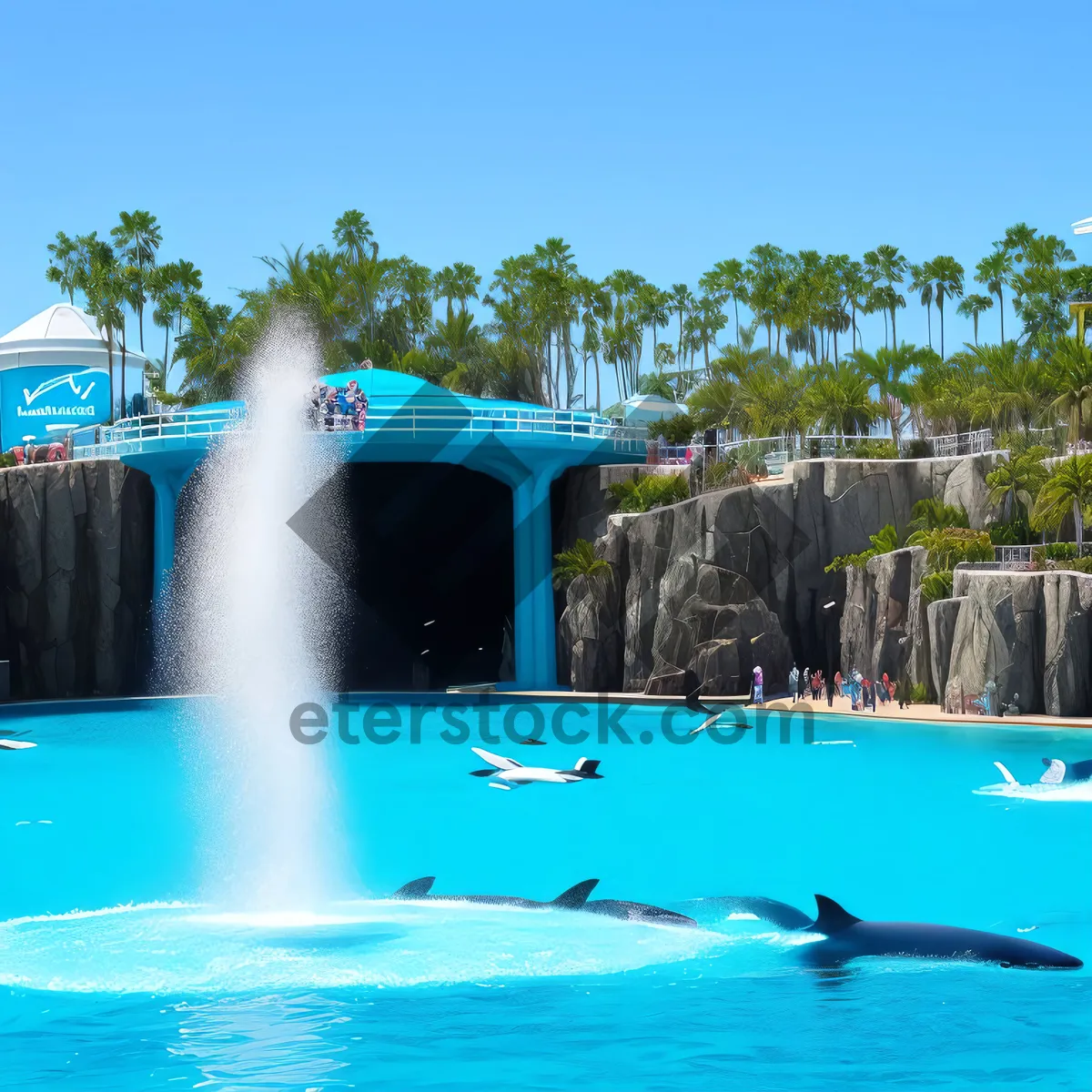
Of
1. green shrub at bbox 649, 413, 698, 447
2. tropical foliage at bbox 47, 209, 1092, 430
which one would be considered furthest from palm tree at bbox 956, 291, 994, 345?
green shrub at bbox 649, 413, 698, 447

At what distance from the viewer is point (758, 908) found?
1388 cm

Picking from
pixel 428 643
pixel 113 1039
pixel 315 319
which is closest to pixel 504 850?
pixel 113 1039

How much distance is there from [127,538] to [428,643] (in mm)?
11428

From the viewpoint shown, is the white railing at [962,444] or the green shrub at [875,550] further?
the white railing at [962,444]

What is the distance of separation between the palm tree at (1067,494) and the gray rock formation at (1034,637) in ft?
11.6

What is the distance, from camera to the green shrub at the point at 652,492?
37.5 metres

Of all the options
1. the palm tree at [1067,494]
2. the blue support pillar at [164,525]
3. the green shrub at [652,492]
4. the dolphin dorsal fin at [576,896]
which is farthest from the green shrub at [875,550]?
the dolphin dorsal fin at [576,896]

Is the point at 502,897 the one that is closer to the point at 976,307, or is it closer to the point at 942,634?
the point at 942,634

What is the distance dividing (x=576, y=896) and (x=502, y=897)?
3.06ft

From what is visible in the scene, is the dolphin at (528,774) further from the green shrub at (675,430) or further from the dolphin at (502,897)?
the green shrub at (675,430)

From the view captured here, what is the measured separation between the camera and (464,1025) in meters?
11.1

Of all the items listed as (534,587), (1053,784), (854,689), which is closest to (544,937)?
(1053,784)

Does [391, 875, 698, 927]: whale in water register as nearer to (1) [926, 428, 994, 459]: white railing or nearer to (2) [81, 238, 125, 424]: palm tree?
(1) [926, 428, 994, 459]: white railing

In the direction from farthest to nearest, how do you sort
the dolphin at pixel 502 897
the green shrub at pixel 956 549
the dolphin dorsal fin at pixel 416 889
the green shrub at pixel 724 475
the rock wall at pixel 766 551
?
1. the green shrub at pixel 724 475
2. the rock wall at pixel 766 551
3. the green shrub at pixel 956 549
4. the dolphin dorsal fin at pixel 416 889
5. the dolphin at pixel 502 897
